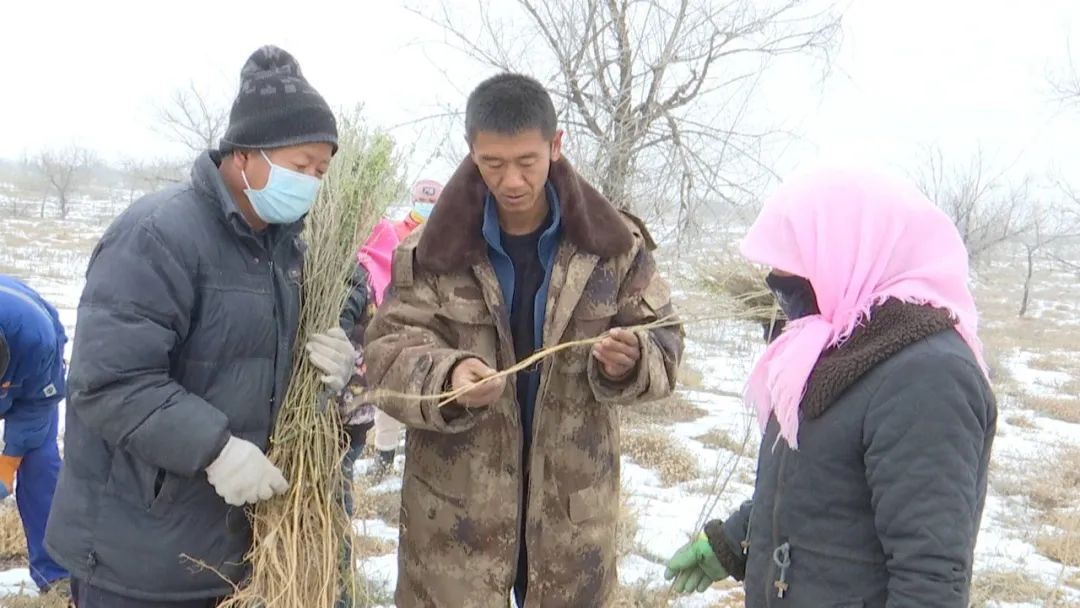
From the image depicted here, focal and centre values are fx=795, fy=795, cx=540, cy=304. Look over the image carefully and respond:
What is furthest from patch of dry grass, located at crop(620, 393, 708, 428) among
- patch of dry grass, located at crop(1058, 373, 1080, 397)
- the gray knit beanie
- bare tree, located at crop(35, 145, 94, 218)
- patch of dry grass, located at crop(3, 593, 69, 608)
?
bare tree, located at crop(35, 145, 94, 218)

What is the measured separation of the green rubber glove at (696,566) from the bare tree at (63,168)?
129ft

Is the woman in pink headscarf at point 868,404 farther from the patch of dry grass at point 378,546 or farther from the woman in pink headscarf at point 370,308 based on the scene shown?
the patch of dry grass at point 378,546

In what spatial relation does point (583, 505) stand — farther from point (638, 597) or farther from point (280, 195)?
point (638, 597)

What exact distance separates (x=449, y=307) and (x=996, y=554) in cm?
372

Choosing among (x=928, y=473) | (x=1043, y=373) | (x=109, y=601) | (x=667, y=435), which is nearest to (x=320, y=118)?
(x=109, y=601)

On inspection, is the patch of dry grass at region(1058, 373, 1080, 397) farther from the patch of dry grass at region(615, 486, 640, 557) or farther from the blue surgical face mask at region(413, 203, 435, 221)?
the blue surgical face mask at region(413, 203, 435, 221)

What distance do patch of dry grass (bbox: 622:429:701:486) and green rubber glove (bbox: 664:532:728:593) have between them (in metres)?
3.28

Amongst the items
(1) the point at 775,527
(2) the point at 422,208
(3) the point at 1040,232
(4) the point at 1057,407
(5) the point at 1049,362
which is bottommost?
(5) the point at 1049,362

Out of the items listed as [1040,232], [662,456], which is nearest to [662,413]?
[662,456]

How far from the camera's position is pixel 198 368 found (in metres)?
1.56

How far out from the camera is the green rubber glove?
6.24ft

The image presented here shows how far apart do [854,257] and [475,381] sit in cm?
74

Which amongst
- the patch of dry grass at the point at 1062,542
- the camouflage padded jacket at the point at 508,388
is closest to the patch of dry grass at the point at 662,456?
the patch of dry grass at the point at 1062,542

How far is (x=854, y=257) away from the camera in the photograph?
4.48 feet
